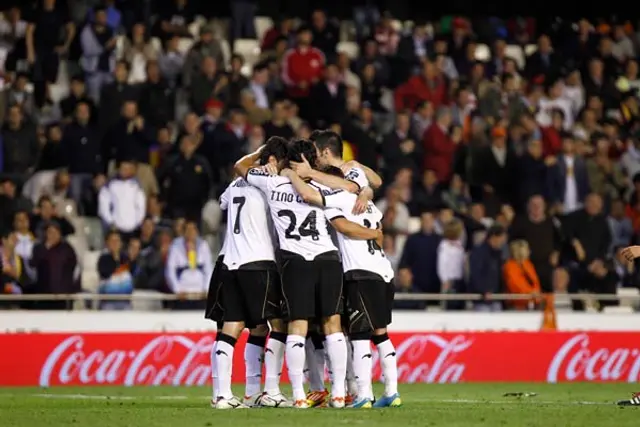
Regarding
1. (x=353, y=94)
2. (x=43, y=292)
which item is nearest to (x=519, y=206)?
(x=353, y=94)

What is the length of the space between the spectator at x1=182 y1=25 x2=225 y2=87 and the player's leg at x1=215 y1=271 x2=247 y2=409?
1190 cm

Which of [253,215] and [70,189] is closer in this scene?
[253,215]

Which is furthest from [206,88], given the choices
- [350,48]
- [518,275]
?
[518,275]

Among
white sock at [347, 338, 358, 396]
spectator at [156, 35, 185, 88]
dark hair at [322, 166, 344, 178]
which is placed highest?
spectator at [156, 35, 185, 88]

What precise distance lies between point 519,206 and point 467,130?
6.01 ft

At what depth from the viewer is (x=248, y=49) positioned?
29578mm

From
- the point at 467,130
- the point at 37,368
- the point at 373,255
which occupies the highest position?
the point at 467,130

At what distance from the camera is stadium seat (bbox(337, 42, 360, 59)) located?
30219mm

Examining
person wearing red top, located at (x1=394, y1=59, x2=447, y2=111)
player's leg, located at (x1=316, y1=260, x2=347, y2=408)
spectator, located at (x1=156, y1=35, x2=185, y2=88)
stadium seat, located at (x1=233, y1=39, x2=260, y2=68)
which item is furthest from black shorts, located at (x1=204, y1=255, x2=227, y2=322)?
stadium seat, located at (x1=233, y1=39, x2=260, y2=68)

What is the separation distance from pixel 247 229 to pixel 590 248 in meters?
11.5

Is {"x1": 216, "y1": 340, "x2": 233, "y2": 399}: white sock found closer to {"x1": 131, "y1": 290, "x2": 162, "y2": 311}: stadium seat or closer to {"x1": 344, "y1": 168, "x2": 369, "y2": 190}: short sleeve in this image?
{"x1": 344, "y1": 168, "x2": 369, "y2": 190}: short sleeve

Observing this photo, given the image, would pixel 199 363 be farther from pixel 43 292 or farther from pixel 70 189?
pixel 70 189

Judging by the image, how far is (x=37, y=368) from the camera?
21828 mm

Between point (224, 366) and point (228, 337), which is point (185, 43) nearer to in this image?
point (228, 337)
